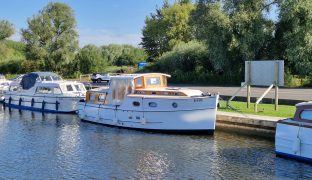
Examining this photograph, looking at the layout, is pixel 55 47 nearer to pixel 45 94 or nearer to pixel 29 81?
pixel 29 81

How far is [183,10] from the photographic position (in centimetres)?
9856

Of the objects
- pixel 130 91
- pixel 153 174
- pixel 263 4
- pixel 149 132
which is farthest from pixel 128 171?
pixel 263 4

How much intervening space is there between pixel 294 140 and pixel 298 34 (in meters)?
34.7

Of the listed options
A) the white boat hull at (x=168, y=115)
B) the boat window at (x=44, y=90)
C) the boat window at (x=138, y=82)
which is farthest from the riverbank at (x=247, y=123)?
the boat window at (x=44, y=90)

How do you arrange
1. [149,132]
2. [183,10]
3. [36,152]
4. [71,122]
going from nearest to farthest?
[36,152], [149,132], [71,122], [183,10]

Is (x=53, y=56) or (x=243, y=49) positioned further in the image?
(x=53, y=56)

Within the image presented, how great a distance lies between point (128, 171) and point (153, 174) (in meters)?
1.12

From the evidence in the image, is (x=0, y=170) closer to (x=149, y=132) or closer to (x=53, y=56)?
(x=149, y=132)

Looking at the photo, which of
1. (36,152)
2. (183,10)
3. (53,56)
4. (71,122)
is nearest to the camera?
(36,152)

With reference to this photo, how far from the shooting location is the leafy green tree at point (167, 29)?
320 ft

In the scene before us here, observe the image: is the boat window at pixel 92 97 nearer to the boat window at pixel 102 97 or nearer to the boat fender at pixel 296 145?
the boat window at pixel 102 97

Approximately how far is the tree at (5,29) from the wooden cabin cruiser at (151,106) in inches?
2731

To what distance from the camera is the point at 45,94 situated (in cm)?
4031

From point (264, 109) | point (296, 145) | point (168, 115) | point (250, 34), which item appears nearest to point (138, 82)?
point (168, 115)
